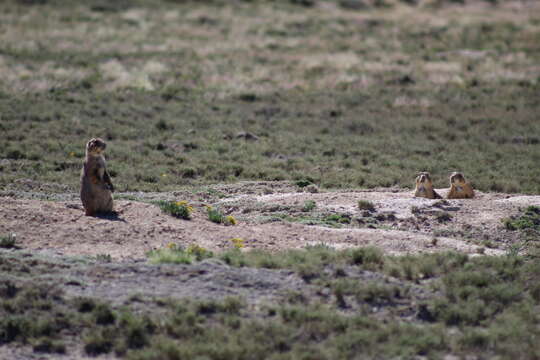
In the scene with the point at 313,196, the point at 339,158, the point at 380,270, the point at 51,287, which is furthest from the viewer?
the point at 339,158

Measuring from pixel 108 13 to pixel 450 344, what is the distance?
40.6 m

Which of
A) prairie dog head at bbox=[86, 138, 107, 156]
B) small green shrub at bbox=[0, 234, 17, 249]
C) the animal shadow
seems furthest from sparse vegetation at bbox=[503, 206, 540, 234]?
small green shrub at bbox=[0, 234, 17, 249]

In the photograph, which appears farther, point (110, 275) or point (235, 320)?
point (110, 275)

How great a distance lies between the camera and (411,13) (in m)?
49.6

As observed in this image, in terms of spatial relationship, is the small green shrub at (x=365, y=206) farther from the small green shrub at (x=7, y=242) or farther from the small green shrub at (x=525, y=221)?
the small green shrub at (x=7, y=242)

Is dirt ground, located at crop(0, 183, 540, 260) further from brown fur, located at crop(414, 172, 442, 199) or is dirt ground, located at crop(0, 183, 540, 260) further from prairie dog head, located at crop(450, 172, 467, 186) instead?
prairie dog head, located at crop(450, 172, 467, 186)

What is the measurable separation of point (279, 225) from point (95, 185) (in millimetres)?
3228

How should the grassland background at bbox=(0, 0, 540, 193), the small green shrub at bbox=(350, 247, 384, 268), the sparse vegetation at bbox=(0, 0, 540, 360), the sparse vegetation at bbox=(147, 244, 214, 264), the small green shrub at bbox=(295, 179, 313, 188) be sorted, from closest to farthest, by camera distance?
the sparse vegetation at bbox=(0, 0, 540, 360) < the sparse vegetation at bbox=(147, 244, 214, 264) < the small green shrub at bbox=(350, 247, 384, 268) < the small green shrub at bbox=(295, 179, 313, 188) < the grassland background at bbox=(0, 0, 540, 193)

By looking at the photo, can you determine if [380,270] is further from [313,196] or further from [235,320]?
[313,196]

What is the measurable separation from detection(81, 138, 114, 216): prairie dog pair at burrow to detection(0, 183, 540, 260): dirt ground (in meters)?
0.27

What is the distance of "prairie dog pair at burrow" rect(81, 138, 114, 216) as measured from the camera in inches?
488

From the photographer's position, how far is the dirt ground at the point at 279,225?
11352mm

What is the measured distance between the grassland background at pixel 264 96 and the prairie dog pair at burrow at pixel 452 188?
2438 mm

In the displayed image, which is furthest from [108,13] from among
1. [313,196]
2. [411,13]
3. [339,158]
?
[313,196]
